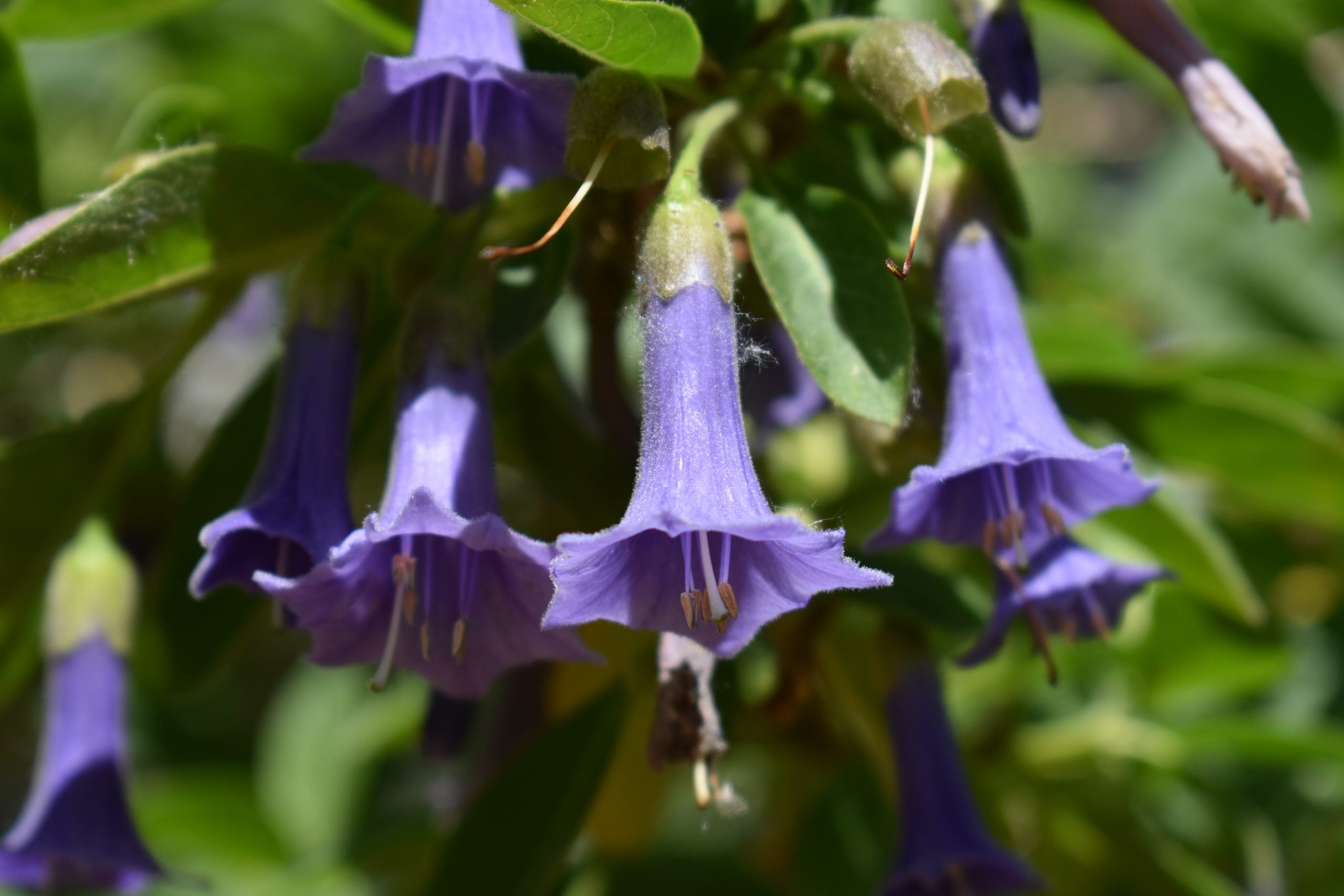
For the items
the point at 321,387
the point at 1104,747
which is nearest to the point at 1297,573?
the point at 1104,747

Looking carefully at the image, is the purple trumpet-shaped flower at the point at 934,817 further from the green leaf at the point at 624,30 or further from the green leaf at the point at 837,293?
the green leaf at the point at 624,30

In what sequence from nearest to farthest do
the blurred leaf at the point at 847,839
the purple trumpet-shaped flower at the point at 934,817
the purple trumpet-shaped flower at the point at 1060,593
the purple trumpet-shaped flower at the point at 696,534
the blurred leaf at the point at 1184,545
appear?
the purple trumpet-shaped flower at the point at 696,534 < the purple trumpet-shaped flower at the point at 1060,593 < the purple trumpet-shaped flower at the point at 934,817 < the blurred leaf at the point at 1184,545 < the blurred leaf at the point at 847,839

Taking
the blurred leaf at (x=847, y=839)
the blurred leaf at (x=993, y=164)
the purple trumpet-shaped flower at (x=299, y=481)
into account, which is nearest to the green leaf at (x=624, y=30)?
the blurred leaf at (x=993, y=164)

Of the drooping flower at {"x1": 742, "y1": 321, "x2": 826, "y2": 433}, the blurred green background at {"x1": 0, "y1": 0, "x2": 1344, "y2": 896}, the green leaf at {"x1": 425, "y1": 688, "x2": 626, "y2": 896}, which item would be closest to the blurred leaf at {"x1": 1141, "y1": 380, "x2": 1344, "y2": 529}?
the blurred green background at {"x1": 0, "y1": 0, "x2": 1344, "y2": 896}

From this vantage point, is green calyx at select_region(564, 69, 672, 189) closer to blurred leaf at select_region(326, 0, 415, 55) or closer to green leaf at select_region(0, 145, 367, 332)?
Answer: green leaf at select_region(0, 145, 367, 332)

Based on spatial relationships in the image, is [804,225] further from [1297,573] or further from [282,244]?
[1297,573]

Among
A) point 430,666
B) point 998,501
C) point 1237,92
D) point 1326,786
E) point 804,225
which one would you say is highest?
point 1237,92
